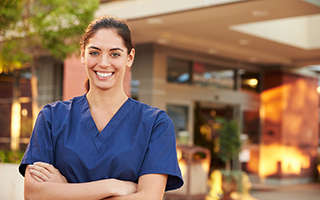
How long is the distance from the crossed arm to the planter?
3.89 m

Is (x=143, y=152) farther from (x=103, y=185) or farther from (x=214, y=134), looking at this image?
(x=214, y=134)

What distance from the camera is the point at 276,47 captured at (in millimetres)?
10273

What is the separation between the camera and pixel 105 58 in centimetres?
158

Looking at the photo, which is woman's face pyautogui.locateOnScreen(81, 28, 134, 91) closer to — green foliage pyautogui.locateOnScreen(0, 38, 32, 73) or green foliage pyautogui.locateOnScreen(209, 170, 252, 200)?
green foliage pyautogui.locateOnScreen(0, 38, 32, 73)

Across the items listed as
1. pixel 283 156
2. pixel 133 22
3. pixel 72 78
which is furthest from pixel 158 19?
pixel 283 156

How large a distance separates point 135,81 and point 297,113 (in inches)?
229

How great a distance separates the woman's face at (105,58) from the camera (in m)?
1.59

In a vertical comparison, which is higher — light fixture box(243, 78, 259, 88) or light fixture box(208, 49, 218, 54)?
light fixture box(208, 49, 218, 54)

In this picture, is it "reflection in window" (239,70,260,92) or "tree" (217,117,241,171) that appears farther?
"reflection in window" (239,70,260,92)

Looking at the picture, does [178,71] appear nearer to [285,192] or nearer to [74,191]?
[285,192]

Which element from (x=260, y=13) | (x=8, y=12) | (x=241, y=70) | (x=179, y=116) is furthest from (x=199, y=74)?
(x=8, y=12)

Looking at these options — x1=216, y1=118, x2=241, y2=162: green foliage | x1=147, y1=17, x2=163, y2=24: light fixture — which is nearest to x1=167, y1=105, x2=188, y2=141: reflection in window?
x1=216, y1=118, x2=241, y2=162: green foliage

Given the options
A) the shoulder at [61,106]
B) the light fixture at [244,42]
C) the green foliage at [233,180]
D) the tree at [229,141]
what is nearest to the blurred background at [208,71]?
the light fixture at [244,42]

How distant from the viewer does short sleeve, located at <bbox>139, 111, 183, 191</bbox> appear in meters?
1.57
